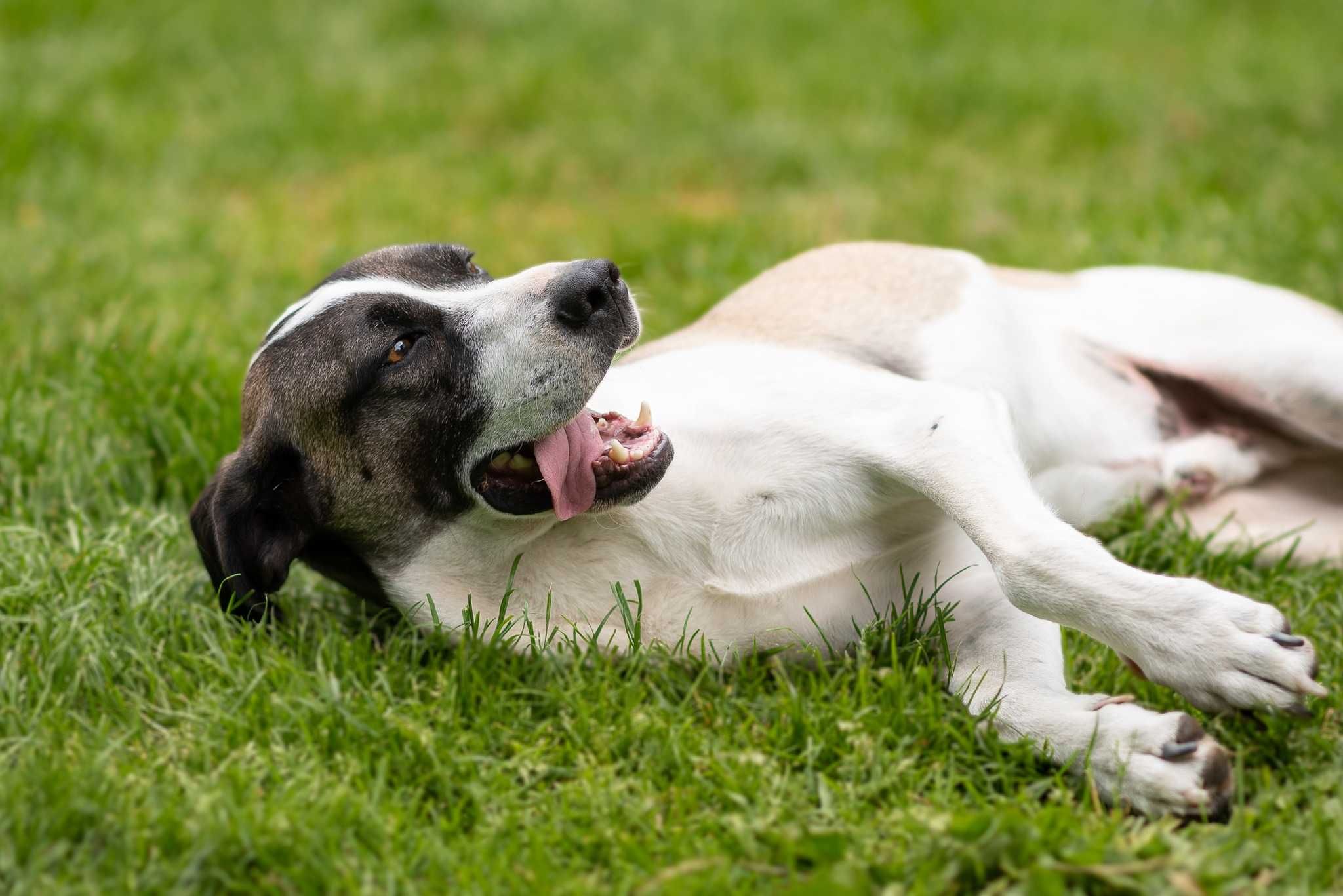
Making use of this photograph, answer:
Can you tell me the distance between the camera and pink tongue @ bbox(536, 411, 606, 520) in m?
3.51

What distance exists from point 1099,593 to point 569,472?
1.34 meters

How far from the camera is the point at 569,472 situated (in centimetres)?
356

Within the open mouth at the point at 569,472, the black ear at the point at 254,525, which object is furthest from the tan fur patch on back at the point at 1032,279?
the black ear at the point at 254,525

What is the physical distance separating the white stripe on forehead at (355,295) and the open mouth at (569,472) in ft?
1.50

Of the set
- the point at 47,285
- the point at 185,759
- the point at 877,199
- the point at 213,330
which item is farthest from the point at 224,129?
the point at 185,759

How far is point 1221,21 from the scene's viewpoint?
10.5 metres

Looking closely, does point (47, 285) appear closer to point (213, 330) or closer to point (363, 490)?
point (213, 330)

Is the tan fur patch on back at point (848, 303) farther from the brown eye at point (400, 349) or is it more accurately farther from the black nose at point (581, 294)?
the brown eye at point (400, 349)

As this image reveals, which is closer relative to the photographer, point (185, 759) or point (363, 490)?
point (185, 759)

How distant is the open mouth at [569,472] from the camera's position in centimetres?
353

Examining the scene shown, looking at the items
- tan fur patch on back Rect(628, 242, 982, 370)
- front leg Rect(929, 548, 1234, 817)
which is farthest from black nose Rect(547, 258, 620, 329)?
front leg Rect(929, 548, 1234, 817)

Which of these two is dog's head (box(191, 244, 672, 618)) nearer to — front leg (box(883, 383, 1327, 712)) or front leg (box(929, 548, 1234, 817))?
front leg (box(883, 383, 1327, 712))

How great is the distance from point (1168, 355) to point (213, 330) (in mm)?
3947

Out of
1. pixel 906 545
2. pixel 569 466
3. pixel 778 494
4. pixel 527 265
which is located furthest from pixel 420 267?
pixel 527 265
